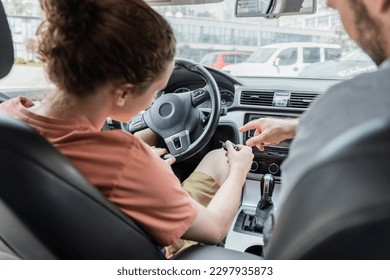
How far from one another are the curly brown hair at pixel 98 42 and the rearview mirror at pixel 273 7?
777 millimetres

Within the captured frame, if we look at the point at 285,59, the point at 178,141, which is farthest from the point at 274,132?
the point at 285,59

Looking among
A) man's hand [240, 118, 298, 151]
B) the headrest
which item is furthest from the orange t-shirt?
man's hand [240, 118, 298, 151]

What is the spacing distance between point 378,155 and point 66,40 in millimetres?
653

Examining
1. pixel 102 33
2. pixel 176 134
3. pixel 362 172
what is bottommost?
pixel 176 134

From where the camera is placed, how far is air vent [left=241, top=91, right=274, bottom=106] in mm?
2273

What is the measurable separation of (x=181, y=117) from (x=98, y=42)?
1.06 meters

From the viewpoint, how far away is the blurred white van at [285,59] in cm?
270

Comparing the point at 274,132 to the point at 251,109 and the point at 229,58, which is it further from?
the point at 229,58

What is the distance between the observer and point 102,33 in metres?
0.89

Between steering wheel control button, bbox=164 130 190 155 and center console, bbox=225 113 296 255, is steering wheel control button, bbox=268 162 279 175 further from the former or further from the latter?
steering wheel control button, bbox=164 130 190 155

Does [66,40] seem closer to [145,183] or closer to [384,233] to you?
[145,183]

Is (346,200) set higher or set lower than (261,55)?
higher

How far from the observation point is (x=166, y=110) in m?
1.94
